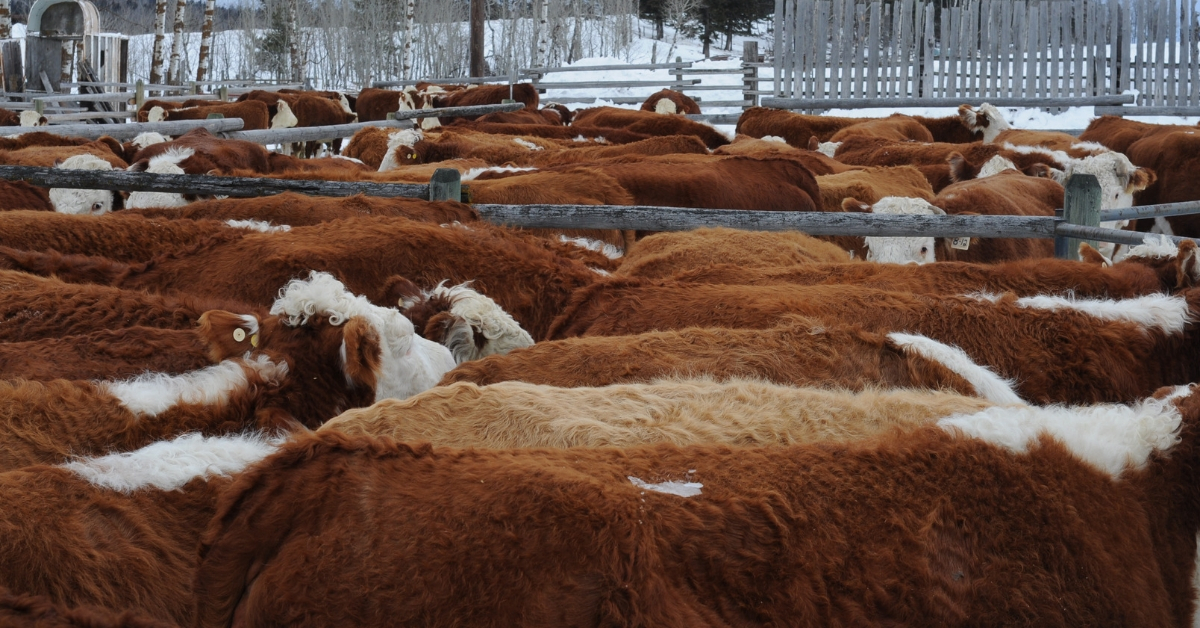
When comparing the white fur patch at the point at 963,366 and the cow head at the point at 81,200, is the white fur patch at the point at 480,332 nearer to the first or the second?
the white fur patch at the point at 963,366

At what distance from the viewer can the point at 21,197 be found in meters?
7.35

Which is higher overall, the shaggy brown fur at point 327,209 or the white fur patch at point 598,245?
the shaggy brown fur at point 327,209

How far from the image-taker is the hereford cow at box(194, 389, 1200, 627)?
6.10 feet

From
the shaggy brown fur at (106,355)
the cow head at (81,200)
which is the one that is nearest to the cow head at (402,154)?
the cow head at (81,200)

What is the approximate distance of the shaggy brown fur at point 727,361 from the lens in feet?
10.8

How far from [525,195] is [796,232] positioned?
222 cm

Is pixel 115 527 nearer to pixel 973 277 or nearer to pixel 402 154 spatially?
pixel 973 277

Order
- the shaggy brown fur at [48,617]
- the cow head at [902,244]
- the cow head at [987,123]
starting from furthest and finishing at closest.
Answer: the cow head at [987,123] < the cow head at [902,244] < the shaggy brown fur at [48,617]

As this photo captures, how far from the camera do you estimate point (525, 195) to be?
25.1 feet

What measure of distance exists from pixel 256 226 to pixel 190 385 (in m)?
2.63

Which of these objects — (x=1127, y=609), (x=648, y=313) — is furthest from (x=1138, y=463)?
(x=648, y=313)

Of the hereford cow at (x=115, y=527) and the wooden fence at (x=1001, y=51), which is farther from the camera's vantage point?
the wooden fence at (x=1001, y=51)

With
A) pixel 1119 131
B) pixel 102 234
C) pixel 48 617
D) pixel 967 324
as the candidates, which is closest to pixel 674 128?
pixel 1119 131

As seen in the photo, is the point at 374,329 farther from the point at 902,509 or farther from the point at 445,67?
the point at 445,67
